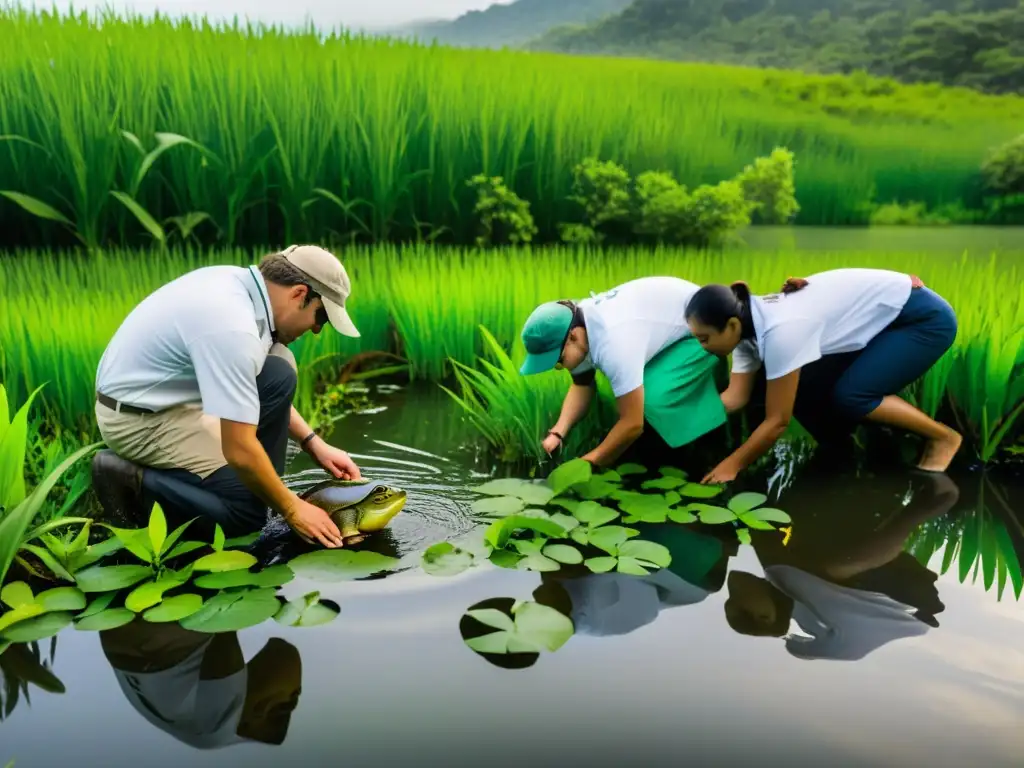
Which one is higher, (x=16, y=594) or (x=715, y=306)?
(x=715, y=306)

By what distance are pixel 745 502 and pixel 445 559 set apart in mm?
934

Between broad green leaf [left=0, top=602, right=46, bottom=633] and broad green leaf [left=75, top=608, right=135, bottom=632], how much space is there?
9cm

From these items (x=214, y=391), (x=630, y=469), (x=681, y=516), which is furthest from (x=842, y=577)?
(x=214, y=391)

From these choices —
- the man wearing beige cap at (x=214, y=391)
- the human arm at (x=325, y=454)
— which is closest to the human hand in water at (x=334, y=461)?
the human arm at (x=325, y=454)

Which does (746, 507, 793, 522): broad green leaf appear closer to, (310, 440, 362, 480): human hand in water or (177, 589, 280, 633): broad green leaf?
(310, 440, 362, 480): human hand in water

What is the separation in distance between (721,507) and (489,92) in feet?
15.1

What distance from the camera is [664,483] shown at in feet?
8.38

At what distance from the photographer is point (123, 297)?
3.69 metres

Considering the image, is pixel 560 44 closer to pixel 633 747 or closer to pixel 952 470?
pixel 952 470

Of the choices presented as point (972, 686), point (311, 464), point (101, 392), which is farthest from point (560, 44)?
point (972, 686)

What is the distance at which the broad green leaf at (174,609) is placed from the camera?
1.75 metres

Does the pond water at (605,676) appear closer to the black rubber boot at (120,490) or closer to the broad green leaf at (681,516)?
the broad green leaf at (681,516)

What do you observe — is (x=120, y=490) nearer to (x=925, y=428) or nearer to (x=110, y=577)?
(x=110, y=577)

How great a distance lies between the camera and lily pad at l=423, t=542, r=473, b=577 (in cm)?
200
